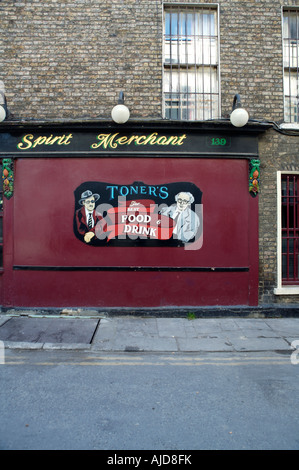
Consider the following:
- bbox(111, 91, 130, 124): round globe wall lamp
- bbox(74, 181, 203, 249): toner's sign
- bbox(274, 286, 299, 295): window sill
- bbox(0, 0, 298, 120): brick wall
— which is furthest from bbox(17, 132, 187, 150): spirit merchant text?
bbox(274, 286, 299, 295): window sill

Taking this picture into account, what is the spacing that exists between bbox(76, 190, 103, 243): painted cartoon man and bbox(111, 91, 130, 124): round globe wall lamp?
1.71 meters

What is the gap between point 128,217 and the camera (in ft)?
22.8

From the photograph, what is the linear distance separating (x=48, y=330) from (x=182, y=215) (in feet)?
12.3

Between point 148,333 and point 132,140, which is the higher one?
point 132,140

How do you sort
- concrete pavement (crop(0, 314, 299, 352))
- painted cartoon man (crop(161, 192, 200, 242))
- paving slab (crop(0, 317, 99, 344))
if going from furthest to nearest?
painted cartoon man (crop(161, 192, 200, 242))
paving slab (crop(0, 317, 99, 344))
concrete pavement (crop(0, 314, 299, 352))

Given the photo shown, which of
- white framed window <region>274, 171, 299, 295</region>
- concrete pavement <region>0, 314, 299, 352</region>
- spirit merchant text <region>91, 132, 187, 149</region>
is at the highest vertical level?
spirit merchant text <region>91, 132, 187, 149</region>

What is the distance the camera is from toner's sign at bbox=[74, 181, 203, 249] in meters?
6.95

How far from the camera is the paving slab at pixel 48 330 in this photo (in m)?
5.41

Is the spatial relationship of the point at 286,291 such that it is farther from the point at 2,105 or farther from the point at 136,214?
the point at 2,105

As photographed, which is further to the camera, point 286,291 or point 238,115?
point 286,291

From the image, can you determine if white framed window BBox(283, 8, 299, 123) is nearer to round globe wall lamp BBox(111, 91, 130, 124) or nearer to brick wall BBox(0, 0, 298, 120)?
brick wall BBox(0, 0, 298, 120)

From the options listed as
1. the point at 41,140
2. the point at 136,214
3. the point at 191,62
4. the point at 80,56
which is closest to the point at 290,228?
the point at 136,214

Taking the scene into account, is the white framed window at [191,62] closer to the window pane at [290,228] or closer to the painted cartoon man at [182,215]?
the painted cartoon man at [182,215]
